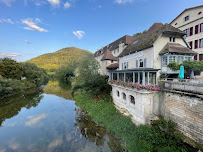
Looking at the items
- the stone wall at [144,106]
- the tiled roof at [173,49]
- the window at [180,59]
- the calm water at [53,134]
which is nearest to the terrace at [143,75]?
the stone wall at [144,106]

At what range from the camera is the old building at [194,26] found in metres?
15.5

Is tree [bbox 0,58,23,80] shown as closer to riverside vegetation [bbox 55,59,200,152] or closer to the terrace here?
riverside vegetation [bbox 55,59,200,152]

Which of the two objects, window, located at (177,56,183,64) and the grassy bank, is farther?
window, located at (177,56,183,64)

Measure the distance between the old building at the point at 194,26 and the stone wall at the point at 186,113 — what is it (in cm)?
1266

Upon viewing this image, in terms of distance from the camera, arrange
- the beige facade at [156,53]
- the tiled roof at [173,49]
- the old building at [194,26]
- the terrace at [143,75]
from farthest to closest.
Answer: the old building at [194,26], the beige facade at [156,53], the tiled roof at [173,49], the terrace at [143,75]

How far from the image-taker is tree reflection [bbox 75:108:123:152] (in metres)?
9.14

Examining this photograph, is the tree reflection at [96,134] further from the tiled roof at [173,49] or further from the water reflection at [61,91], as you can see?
the water reflection at [61,91]

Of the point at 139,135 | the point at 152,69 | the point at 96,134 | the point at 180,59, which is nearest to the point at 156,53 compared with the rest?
the point at 180,59

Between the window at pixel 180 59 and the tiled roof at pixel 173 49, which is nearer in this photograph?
the tiled roof at pixel 173 49

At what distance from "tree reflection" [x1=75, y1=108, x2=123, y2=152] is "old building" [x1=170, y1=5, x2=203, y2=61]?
731 inches

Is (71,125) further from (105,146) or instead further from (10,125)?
(10,125)

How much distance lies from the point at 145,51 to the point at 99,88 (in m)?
11.8

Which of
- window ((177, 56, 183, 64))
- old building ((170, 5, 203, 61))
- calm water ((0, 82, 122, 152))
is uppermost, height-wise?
old building ((170, 5, 203, 61))

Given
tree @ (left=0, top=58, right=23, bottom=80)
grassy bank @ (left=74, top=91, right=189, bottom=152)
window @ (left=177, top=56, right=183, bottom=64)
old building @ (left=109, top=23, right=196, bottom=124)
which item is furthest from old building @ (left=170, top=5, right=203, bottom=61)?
tree @ (left=0, top=58, right=23, bottom=80)
